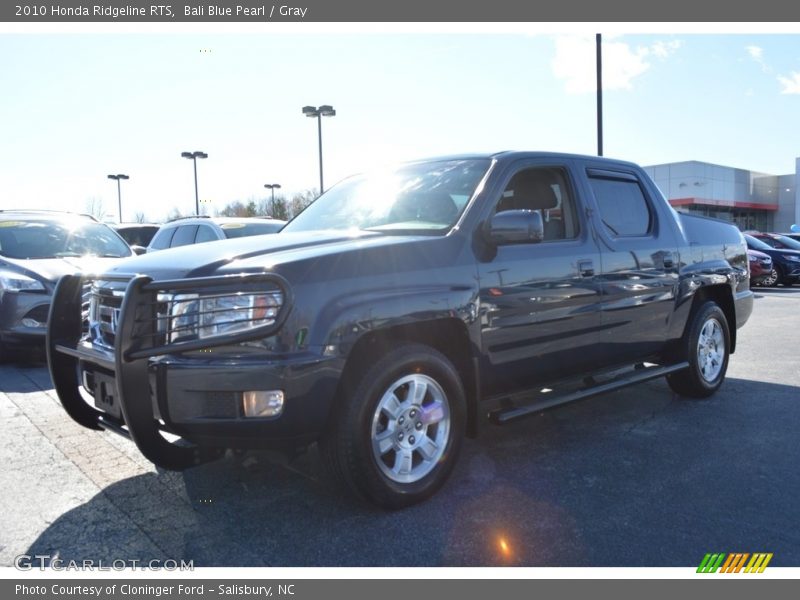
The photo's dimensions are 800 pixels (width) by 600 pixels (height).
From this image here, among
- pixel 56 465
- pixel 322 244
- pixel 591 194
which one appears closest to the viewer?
pixel 322 244

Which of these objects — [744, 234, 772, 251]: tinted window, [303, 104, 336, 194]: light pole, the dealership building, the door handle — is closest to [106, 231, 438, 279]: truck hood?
the door handle

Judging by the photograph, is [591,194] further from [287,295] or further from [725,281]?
[287,295]

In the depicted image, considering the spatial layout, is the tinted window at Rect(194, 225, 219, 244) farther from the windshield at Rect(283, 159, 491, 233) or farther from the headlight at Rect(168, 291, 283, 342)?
the headlight at Rect(168, 291, 283, 342)

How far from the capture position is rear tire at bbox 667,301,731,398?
552cm

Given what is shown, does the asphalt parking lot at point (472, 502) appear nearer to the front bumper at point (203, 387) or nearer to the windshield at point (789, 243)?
the front bumper at point (203, 387)

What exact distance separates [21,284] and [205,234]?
3.71 meters

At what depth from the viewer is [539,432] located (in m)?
4.80

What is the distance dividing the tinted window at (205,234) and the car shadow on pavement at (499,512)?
675cm

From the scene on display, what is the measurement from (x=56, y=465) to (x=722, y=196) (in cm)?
4680

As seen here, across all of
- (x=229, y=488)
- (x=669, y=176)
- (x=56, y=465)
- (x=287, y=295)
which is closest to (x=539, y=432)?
(x=229, y=488)

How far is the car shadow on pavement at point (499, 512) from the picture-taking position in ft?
9.73

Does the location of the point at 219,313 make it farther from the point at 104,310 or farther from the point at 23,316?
the point at 23,316

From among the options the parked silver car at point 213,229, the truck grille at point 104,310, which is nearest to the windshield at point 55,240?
the parked silver car at point 213,229

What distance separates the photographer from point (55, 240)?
26.6 ft
